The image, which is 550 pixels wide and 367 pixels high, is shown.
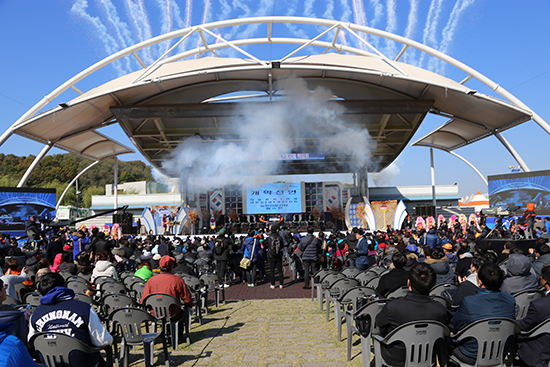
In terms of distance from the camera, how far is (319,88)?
20609 mm

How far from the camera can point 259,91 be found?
70.3 feet

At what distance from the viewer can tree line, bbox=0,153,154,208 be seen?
56.9 m

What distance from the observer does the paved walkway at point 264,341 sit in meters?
3.99

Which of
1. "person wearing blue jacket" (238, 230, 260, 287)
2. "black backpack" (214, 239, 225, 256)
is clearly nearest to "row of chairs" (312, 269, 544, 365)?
"person wearing blue jacket" (238, 230, 260, 287)

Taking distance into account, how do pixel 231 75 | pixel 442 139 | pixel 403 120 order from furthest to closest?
pixel 442 139, pixel 403 120, pixel 231 75

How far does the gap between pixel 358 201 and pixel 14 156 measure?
57757 millimetres

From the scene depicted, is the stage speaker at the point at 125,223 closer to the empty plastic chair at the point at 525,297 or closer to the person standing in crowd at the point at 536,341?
the empty plastic chair at the point at 525,297

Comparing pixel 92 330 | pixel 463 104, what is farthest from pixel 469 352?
pixel 463 104

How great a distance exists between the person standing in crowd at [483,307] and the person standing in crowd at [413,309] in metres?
0.25

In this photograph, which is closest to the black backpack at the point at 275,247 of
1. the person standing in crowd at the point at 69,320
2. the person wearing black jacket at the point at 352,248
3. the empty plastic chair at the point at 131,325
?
the person wearing black jacket at the point at 352,248

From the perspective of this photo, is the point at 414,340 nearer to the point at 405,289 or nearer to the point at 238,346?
the point at 405,289

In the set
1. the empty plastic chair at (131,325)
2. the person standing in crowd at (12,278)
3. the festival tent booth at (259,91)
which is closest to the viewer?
the empty plastic chair at (131,325)

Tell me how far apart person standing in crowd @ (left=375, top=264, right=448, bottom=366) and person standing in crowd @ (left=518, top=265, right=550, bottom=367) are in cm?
64

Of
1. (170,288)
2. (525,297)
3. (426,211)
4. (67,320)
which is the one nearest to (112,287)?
(170,288)
